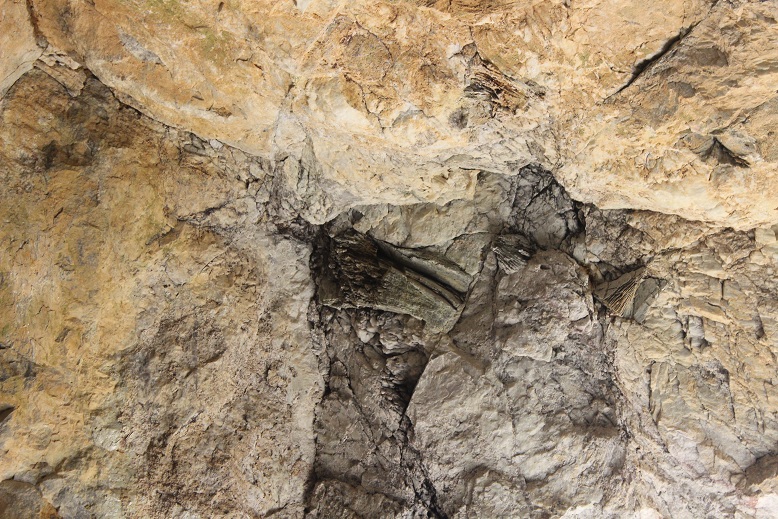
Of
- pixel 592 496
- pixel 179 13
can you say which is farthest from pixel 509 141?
pixel 592 496

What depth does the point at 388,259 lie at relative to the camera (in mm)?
2824

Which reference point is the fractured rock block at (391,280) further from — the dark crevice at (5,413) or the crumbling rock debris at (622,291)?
the dark crevice at (5,413)

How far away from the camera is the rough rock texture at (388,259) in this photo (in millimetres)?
1910

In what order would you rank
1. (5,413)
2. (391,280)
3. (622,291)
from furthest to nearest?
(391,280) → (622,291) → (5,413)

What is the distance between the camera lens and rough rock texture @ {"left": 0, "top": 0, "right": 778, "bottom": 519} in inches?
75.2

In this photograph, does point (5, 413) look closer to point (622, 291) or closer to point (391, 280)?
point (391, 280)

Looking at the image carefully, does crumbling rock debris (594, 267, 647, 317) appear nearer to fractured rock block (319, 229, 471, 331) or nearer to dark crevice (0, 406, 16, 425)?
fractured rock block (319, 229, 471, 331)

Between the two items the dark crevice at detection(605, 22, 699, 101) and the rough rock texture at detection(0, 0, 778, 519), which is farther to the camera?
the rough rock texture at detection(0, 0, 778, 519)

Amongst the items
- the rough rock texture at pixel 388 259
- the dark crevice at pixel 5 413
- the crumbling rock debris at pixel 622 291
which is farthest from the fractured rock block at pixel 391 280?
the dark crevice at pixel 5 413

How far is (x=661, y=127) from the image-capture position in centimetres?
192

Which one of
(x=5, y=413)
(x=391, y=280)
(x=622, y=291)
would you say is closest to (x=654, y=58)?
(x=622, y=291)

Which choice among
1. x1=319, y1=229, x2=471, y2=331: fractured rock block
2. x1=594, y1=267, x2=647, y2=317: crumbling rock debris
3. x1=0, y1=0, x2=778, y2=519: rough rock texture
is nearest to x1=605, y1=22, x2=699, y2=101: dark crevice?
x1=0, y1=0, x2=778, y2=519: rough rock texture

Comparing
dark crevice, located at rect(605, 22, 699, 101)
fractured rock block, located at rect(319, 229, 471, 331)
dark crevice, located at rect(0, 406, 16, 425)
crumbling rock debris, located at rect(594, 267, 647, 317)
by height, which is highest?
dark crevice, located at rect(605, 22, 699, 101)

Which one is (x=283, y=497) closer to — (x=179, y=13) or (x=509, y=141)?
(x=509, y=141)
